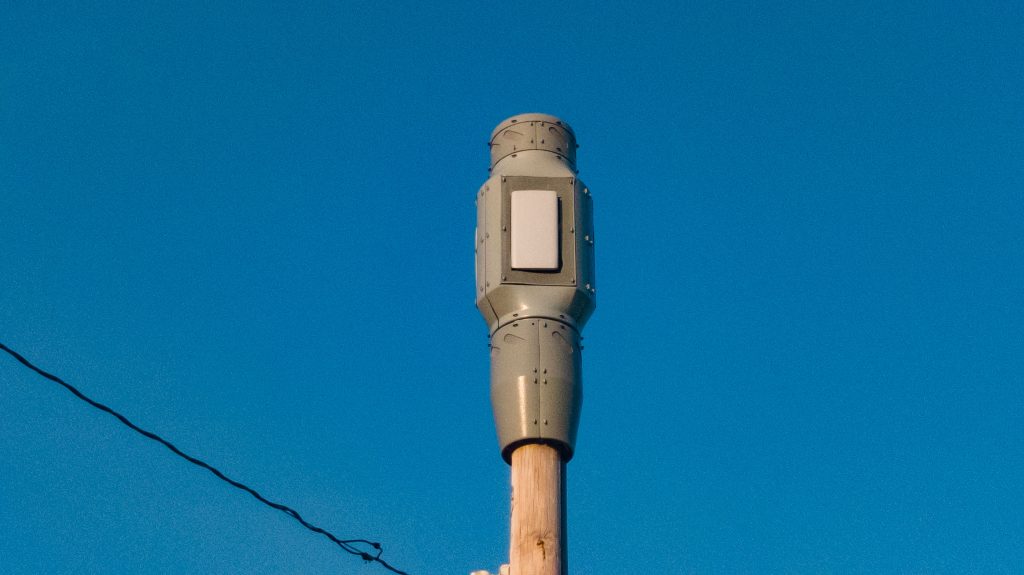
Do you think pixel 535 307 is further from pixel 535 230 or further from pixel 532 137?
pixel 532 137

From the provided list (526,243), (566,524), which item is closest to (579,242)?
(526,243)

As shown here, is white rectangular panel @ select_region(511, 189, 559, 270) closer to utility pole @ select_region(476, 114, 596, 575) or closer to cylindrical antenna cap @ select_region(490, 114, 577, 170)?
utility pole @ select_region(476, 114, 596, 575)

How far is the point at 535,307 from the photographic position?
6797 millimetres

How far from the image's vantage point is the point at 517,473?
6430mm

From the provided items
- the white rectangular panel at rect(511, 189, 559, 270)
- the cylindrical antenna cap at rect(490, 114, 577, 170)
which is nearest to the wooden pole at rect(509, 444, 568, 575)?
the white rectangular panel at rect(511, 189, 559, 270)

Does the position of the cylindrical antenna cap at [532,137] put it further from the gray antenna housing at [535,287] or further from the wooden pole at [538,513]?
the wooden pole at [538,513]

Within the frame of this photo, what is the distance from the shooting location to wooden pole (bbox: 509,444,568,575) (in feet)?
20.0

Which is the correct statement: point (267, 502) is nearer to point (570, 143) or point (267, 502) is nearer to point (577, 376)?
point (577, 376)

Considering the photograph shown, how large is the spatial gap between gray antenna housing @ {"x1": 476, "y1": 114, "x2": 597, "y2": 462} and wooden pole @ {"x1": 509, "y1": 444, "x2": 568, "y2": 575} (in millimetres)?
99

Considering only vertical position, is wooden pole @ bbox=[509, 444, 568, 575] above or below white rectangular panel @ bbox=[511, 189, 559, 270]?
below

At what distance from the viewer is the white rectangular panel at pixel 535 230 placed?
689 cm

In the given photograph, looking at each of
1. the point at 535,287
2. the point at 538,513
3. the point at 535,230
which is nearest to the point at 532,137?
the point at 535,230

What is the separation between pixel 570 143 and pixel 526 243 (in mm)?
838

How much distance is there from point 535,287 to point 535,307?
0.10 meters
